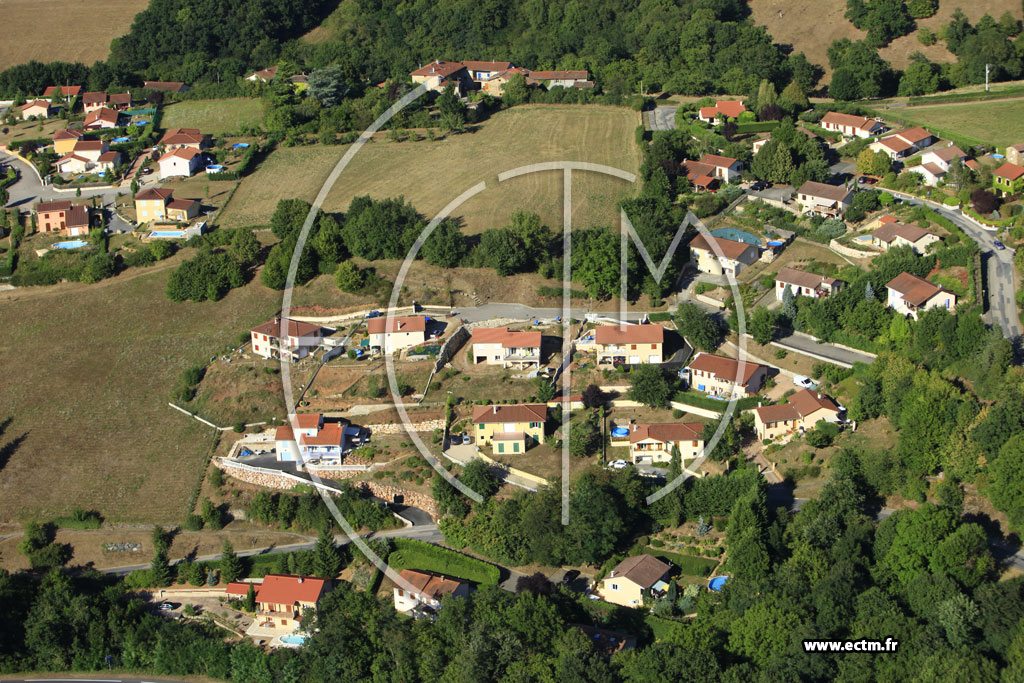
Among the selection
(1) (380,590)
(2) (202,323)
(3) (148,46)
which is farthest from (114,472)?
(3) (148,46)

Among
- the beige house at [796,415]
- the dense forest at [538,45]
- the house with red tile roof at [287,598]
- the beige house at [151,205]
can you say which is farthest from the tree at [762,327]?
the beige house at [151,205]

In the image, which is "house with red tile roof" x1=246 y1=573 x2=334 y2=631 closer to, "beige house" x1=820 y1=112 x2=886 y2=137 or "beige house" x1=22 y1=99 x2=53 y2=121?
"beige house" x1=820 y1=112 x2=886 y2=137

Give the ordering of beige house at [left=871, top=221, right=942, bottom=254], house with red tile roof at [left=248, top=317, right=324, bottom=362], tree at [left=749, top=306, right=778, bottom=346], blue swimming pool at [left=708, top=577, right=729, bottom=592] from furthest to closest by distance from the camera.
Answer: beige house at [left=871, top=221, right=942, bottom=254], house with red tile roof at [left=248, top=317, right=324, bottom=362], tree at [left=749, top=306, right=778, bottom=346], blue swimming pool at [left=708, top=577, right=729, bottom=592]

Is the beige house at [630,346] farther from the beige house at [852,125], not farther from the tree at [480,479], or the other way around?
the beige house at [852,125]

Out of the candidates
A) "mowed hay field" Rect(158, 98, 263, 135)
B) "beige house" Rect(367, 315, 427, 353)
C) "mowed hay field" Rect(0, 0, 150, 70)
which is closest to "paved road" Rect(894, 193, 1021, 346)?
"beige house" Rect(367, 315, 427, 353)

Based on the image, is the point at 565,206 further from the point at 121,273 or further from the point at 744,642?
the point at 744,642

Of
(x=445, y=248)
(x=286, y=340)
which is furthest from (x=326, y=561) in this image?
(x=445, y=248)
